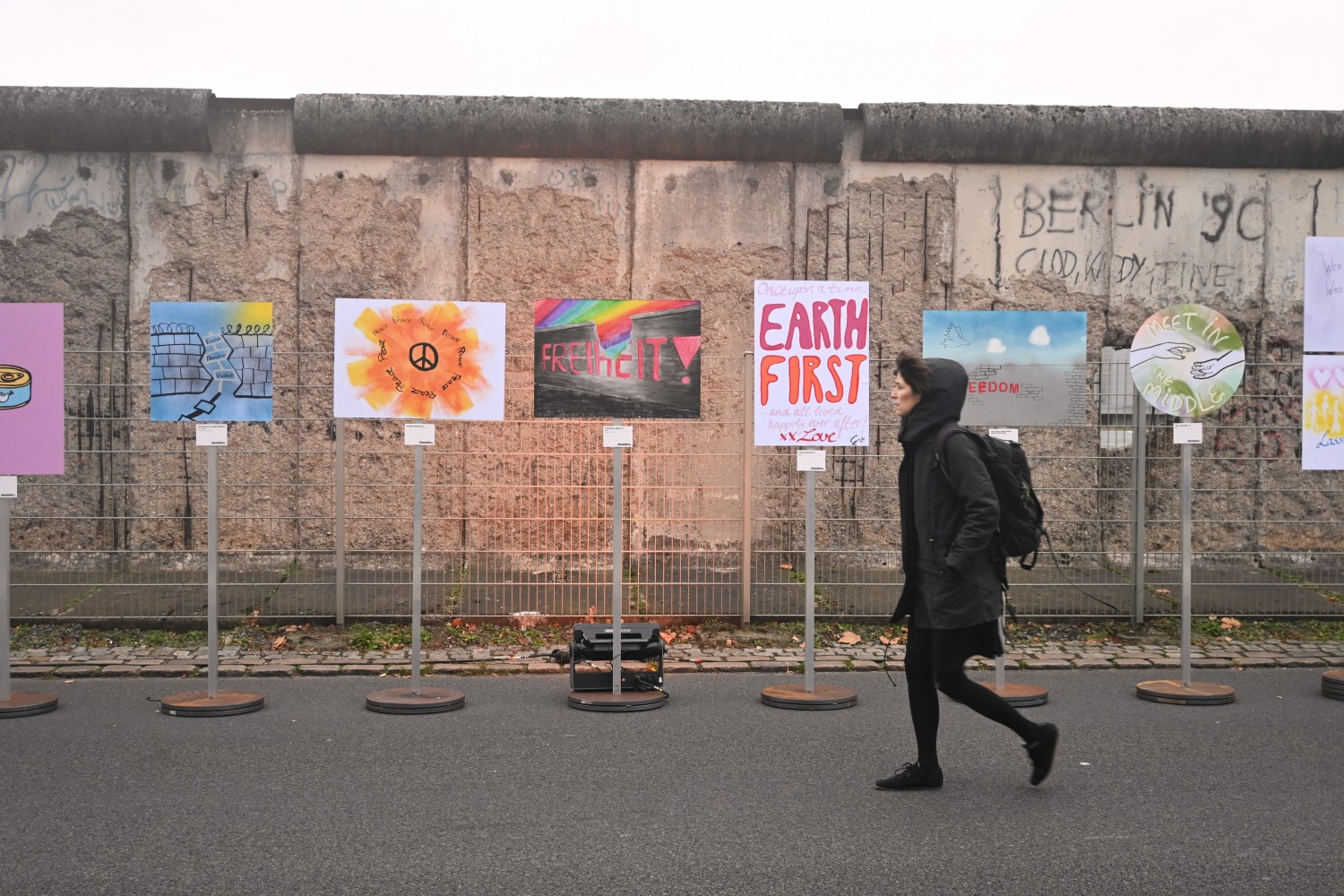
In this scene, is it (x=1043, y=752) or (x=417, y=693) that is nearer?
(x=1043, y=752)

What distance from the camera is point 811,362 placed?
30.3 ft

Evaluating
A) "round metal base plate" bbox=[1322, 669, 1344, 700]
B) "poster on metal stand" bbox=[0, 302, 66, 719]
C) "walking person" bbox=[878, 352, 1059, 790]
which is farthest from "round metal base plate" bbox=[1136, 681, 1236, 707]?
"poster on metal stand" bbox=[0, 302, 66, 719]

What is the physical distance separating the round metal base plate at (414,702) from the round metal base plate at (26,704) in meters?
1.79

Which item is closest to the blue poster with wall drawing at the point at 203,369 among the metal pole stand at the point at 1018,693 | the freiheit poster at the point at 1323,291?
the metal pole stand at the point at 1018,693

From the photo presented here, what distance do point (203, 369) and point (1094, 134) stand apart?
26.5 ft

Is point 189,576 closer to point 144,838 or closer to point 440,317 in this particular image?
point 440,317

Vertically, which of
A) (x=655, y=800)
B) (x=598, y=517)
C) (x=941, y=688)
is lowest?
(x=655, y=800)

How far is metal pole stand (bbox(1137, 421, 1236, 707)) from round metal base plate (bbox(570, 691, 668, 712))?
9.93ft

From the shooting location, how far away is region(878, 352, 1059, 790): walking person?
18.6 ft

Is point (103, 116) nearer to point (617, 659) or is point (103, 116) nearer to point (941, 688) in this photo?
point (617, 659)

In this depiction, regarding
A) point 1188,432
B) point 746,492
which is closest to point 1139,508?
point 1188,432

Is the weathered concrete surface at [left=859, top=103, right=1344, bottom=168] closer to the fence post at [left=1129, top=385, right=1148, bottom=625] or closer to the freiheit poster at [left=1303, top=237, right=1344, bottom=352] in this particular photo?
the fence post at [left=1129, top=385, right=1148, bottom=625]

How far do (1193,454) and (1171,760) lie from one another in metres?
5.83

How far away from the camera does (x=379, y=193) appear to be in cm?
1130
